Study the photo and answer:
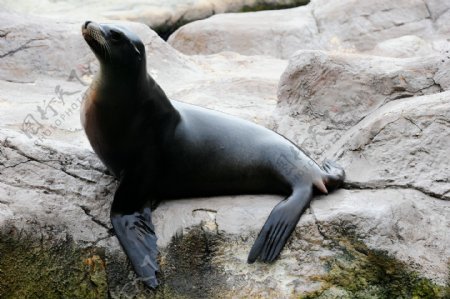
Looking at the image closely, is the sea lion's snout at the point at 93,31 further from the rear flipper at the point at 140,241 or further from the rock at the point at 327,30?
the rock at the point at 327,30

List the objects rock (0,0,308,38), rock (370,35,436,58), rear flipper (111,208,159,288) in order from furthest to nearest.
Answer: rock (0,0,308,38) < rock (370,35,436,58) < rear flipper (111,208,159,288)

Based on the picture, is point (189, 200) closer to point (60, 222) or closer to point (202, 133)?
point (202, 133)

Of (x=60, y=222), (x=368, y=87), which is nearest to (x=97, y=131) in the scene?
(x=60, y=222)

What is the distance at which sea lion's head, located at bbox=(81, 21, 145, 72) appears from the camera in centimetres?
382

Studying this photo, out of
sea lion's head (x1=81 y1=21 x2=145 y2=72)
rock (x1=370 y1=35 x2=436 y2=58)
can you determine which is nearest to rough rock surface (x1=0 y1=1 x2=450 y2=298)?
sea lion's head (x1=81 y1=21 x2=145 y2=72)

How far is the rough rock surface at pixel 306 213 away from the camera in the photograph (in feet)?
12.3

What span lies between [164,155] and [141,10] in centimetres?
897

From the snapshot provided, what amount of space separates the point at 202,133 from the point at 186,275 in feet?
2.95

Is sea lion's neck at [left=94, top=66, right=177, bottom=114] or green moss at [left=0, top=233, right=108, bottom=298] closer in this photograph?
green moss at [left=0, top=233, right=108, bottom=298]

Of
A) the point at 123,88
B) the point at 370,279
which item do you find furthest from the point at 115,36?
the point at 370,279

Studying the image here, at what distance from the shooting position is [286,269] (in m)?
3.79

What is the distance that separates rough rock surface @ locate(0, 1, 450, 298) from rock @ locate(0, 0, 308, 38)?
7144mm

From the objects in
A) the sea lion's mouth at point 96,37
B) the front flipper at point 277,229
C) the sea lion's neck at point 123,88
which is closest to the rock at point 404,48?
the front flipper at point 277,229

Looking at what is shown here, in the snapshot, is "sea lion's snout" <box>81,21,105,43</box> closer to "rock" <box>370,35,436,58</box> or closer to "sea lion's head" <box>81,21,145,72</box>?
"sea lion's head" <box>81,21,145,72</box>
